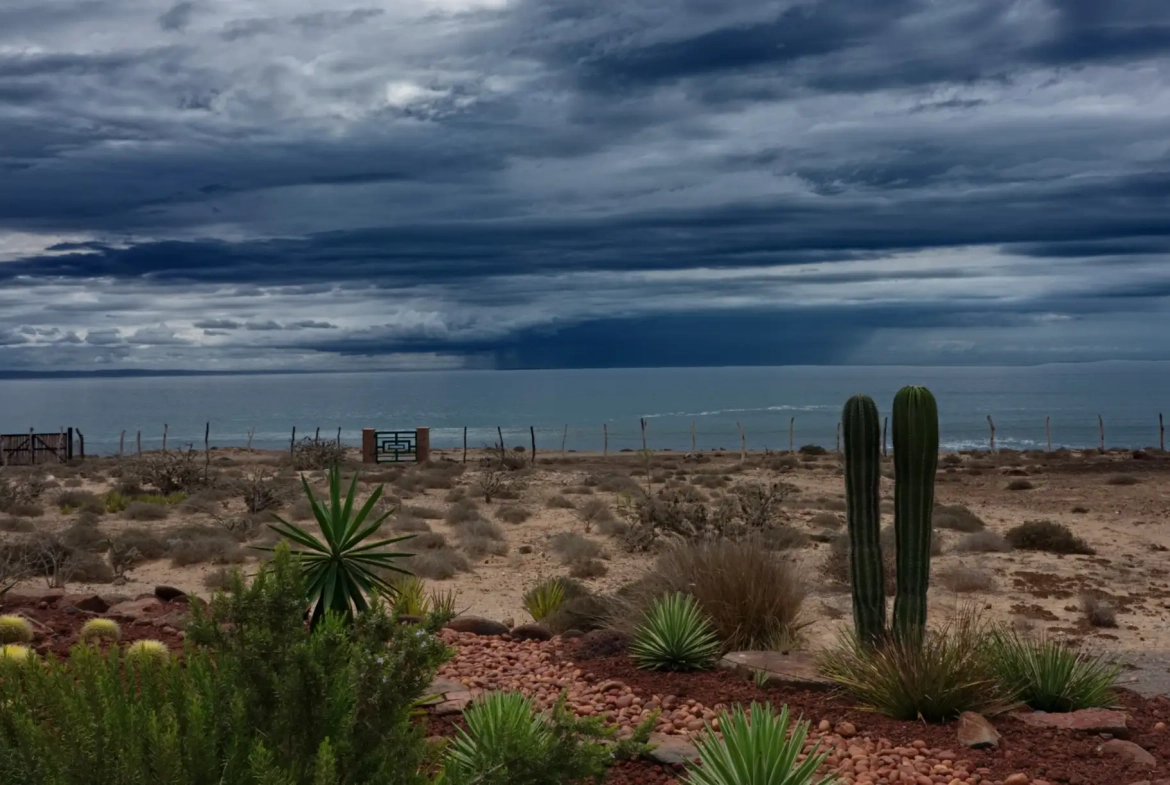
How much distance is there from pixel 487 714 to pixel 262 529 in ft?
61.9

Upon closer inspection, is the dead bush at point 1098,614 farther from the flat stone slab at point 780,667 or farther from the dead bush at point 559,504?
the dead bush at point 559,504

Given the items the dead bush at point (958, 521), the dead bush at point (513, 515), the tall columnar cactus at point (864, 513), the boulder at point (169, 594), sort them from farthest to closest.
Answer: the dead bush at point (513, 515) → the dead bush at point (958, 521) → the boulder at point (169, 594) → the tall columnar cactus at point (864, 513)

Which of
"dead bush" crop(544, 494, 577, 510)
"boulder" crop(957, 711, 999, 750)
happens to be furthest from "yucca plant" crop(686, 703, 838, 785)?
"dead bush" crop(544, 494, 577, 510)

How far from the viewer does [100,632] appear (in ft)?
27.5

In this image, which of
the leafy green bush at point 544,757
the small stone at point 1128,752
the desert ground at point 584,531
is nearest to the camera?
the leafy green bush at point 544,757

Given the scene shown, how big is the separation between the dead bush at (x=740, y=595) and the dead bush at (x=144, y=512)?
1881cm

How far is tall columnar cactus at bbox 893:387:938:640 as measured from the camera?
28.9 ft

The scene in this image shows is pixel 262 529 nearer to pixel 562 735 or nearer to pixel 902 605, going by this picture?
pixel 902 605

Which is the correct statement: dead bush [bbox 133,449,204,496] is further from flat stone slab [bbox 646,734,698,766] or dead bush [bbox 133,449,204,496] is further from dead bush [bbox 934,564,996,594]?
flat stone slab [bbox 646,734,698,766]

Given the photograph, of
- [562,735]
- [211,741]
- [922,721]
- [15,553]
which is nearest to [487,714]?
[562,735]

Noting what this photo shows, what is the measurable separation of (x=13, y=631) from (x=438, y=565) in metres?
10.6

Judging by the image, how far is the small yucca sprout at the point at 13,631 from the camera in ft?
26.6

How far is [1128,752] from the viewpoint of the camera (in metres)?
6.62

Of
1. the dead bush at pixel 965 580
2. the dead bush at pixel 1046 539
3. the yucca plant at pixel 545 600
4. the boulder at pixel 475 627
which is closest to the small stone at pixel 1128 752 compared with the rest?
the boulder at pixel 475 627
